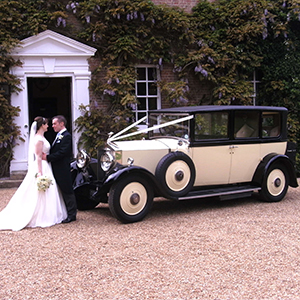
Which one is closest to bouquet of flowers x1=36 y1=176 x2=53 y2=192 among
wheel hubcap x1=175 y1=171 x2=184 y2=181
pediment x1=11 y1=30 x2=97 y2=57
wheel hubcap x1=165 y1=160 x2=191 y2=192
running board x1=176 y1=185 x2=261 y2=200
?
wheel hubcap x1=165 y1=160 x2=191 y2=192

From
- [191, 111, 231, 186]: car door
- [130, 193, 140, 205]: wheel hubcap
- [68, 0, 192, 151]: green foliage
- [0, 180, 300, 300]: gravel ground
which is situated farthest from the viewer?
[68, 0, 192, 151]: green foliage

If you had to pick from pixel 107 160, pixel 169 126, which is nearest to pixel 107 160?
pixel 107 160

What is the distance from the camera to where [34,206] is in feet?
20.6

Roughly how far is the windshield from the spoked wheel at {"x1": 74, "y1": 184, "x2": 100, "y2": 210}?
1626 millimetres

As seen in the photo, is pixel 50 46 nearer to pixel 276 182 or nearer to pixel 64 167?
pixel 64 167

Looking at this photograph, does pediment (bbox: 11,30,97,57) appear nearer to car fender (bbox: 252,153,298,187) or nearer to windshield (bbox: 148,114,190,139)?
windshield (bbox: 148,114,190,139)

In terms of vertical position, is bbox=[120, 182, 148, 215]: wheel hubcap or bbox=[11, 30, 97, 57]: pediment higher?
bbox=[11, 30, 97, 57]: pediment

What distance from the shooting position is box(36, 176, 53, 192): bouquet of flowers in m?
6.23

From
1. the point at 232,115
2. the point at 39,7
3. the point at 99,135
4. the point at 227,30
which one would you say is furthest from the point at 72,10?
the point at 232,115

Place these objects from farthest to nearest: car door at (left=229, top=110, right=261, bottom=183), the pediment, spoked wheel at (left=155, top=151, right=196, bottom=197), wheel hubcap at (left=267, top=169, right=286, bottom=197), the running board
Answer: the pediment
wheel hubcap at (left=267, top=169, right=286, bottom=197)
car door at (left=229, top=110, right=261, bottom=183)
the running board
spoked wheel at (left=155, top=151, right=196, bottom=197)

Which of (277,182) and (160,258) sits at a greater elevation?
(277,182)

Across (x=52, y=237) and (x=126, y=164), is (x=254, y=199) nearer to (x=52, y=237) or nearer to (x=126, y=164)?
(x=126, y=164)

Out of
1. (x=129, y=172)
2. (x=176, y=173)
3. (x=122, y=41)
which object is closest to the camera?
(x=129, y=172)

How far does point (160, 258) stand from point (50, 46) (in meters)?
7.51
